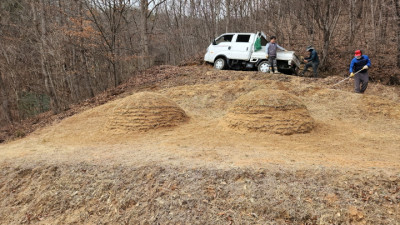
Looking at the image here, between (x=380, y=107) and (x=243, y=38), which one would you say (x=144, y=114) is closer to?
(x=243, y=38)

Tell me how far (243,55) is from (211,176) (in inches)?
391

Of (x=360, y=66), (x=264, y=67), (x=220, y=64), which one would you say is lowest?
(x=360, y=66)

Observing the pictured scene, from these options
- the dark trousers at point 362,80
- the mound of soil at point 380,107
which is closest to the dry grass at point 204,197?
the mound of soil at point 380,107

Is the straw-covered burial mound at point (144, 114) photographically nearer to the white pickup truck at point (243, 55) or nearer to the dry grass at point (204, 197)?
the dry grass at point (204, 197)

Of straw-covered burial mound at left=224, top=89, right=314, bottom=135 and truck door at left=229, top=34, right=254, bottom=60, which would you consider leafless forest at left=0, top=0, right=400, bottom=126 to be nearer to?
truck door at left=229, top=34, right=254, bottom=60

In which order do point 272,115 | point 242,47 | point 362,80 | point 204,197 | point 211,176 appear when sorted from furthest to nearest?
point 242,47
point 362,80
point 272,115
point 211,176
point 204,197

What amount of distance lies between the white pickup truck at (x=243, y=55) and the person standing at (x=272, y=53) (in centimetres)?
47

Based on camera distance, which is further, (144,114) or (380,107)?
(380,107)

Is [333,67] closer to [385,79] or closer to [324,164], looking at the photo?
[385,79]

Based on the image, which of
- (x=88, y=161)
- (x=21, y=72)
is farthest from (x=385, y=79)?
(x=21, y=72)

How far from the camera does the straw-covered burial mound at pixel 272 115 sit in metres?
6.39

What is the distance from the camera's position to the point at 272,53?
1119 centimetres

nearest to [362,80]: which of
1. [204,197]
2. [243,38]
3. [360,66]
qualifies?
[360,66]

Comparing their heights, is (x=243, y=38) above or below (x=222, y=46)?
above
